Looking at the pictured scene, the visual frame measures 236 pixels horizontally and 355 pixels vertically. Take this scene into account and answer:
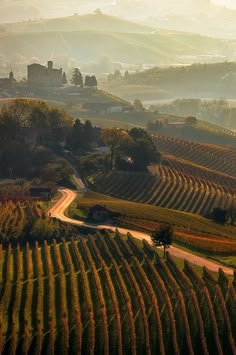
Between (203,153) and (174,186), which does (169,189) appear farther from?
(203,153)

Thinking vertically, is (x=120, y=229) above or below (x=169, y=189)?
above

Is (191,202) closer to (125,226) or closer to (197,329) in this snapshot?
(125,226)

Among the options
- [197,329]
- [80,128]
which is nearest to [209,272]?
[197,329]

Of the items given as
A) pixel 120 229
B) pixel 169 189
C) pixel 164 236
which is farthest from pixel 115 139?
pixel 164 236

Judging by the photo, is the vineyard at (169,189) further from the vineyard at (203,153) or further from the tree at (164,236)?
the tree at (164,236)

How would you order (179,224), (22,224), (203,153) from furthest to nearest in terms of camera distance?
1. (203,153)
2. (179,224)
3. (22,224)
